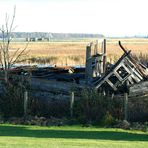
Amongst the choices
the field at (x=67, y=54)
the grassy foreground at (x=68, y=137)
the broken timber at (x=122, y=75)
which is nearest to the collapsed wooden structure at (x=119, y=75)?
the broken timber at (x=122, y=75)

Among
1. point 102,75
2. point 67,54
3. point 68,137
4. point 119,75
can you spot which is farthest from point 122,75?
point 67,54

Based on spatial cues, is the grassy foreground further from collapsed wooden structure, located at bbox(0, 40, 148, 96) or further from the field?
the field

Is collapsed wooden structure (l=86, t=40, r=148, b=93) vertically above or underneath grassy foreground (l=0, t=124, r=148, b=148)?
above

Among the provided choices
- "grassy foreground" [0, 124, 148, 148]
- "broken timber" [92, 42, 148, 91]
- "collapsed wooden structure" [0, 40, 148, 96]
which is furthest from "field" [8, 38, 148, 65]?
"grassy foreground" [0, 124, 148, 148]

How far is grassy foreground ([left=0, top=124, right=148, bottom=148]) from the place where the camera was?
15000 mm

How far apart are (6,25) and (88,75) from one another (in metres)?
5.54

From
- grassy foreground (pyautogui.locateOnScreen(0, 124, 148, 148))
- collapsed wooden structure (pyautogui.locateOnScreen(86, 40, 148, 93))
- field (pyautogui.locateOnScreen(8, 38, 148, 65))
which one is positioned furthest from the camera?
field (pyautogui.locateOnScreen(8, 38, 148, 65))

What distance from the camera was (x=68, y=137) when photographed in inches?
710

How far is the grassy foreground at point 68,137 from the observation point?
15.0 metres

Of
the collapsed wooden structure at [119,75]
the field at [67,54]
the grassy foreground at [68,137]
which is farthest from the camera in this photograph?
the field at [67,54]

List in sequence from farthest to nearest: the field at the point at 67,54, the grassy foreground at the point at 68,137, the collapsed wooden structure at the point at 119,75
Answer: the field at the point at 67,54 < the collapsed wooden structure at the point at 119,75 < the grassy foreground at the point at 68,137

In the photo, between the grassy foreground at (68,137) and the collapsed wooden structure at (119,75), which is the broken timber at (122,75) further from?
the grassy foreground at (68,137)

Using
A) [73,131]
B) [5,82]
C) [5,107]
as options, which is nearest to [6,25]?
[5,82]

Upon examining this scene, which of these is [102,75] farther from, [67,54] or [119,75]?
[67,54]
